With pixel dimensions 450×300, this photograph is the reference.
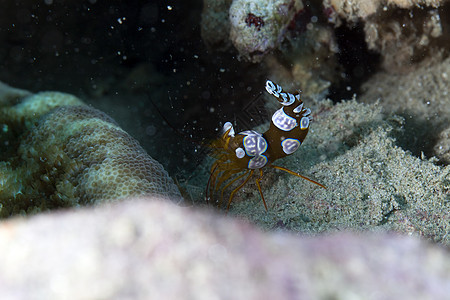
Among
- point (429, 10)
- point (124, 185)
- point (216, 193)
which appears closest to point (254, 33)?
point (216, 193)

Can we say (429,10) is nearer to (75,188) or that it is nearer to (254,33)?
(254,33)

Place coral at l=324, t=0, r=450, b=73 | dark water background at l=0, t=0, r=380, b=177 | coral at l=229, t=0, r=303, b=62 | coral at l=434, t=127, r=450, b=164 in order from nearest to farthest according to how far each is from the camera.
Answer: coral at l=434, t=127, r=450, b=164
coral at l=229, t=0, r=303, b=62
coral at l=324, t=0, r=450, b=73
dark water background at l=0, t=0, r=380, b=177

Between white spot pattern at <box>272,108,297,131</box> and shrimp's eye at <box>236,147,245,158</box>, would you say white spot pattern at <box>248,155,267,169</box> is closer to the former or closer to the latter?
shrimp's eye at <box>236,147,245,158</box>

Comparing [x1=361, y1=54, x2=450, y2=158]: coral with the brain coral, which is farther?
[x1=361, y1=54, x2=450, y2=158]: coral

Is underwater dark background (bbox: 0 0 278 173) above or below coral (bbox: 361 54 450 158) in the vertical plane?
below

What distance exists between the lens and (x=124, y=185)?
2.61 m

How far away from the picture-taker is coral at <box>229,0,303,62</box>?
4430mm

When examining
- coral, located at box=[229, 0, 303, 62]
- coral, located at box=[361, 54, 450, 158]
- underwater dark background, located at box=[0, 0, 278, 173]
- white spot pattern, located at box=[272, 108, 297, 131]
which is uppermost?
coral, located at box=[229, 0, 303, 62]

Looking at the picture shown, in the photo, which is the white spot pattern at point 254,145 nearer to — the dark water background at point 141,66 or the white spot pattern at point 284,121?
the white spot pattern at point 284,121

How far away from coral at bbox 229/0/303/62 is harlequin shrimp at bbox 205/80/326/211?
1.34m

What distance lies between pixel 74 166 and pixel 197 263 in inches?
92.2

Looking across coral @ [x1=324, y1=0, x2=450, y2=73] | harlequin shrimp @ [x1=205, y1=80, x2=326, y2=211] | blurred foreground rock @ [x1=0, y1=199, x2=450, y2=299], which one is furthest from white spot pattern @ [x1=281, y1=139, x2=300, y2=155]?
blurred foreground rock @ [x1=0, y1=199, x2=450, y2=299]

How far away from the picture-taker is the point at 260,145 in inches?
139

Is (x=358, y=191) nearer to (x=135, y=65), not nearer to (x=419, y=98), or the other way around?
(x=419, y=98)
